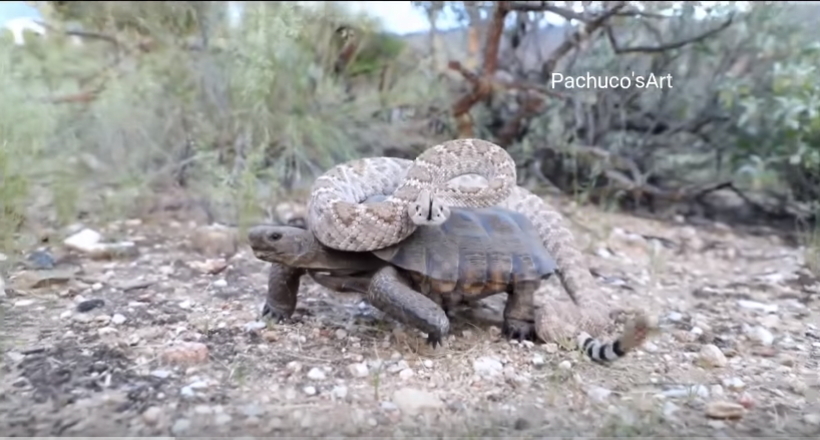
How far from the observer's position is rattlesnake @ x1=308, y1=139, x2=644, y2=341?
2.39 meters

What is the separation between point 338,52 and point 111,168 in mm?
1543

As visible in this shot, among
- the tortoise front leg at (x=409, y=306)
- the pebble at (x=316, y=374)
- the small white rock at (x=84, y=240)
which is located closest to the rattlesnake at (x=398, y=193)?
the tortoise front leg at (x=409, y=306)

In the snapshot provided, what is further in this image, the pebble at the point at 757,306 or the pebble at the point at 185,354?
the pebble at the point at 757,306

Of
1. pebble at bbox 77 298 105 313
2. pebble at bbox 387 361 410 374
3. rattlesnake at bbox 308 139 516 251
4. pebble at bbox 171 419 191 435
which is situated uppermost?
rattlesnake at bbox 308 139 516 251

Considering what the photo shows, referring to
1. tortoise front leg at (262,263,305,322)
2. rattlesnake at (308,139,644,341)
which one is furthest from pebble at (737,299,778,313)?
tortoise front leg at (262,263,305,322)

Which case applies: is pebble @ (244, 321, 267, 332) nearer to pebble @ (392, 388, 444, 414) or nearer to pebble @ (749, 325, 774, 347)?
pebble @ (392, 388, 444, 414)

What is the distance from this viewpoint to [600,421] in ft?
5.81

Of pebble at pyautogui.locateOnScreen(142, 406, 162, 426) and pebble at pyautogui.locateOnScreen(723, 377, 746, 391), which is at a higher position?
pebble at pyautogui.locateOnScreen(142, 406, 162, 426)

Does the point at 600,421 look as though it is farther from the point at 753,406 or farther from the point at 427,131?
the point at 427,131

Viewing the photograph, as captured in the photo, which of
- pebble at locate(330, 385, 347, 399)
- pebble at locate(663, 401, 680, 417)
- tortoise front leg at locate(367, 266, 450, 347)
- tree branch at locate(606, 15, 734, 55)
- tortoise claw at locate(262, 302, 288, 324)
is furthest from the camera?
tree branch at locate(606, 15, 734, 55)

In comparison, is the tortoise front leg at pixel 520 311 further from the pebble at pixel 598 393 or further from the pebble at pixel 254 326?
the pebble at pixel 254 326

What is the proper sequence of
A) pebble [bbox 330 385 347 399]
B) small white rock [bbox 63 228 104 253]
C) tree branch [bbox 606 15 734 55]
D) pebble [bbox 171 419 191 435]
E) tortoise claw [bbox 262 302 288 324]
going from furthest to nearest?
tree branch [bbox 606 15 734 55] < small white rock [bbox 63 228 104 253] < tortoise claw [bbox 262 302 288 324] < pebble [bbox 330 385 347 399] < pebble [bbox 171 419 191 435]

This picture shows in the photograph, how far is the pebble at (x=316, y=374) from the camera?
210cm

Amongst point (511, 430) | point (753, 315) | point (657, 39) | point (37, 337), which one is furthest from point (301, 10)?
point (511, 430)
